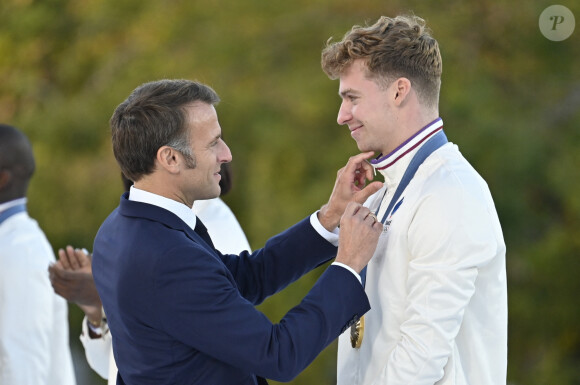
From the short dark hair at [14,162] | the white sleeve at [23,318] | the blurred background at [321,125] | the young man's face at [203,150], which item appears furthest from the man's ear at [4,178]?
the blurred background at [321,125]

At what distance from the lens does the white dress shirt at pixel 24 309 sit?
3818mm

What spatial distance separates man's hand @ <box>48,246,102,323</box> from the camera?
3469 mm

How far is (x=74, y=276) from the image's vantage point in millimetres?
3471

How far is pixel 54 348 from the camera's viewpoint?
402cm

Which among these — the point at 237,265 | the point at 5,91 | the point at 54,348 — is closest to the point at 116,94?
the point at 5,91

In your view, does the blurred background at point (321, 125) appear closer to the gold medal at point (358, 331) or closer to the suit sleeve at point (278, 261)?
the suit sleeve at point (278, 261)

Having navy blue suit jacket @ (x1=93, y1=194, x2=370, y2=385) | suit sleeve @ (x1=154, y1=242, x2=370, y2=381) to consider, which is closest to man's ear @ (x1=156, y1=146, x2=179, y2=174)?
navy blue suit jacket @ (x1=93, y1=194, x2=370, y2=385)

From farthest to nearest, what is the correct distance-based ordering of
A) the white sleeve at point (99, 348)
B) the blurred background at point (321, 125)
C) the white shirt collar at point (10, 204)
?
the blurred background at point (321, 125), the white shirt collar at point (10, 204), the white sleeve at point (99, 348)

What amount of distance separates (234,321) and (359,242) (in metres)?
0.40

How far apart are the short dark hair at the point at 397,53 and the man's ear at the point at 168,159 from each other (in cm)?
58

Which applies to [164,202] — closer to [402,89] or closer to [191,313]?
[191,313]

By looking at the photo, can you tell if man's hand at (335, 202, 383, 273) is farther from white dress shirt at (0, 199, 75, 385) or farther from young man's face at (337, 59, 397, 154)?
white dress shirt at (0, 199, 75, 385)

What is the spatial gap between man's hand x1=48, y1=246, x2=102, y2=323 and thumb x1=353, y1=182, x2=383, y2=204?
1129mm

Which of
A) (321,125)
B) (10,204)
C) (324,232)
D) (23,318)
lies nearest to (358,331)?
(324,232)
